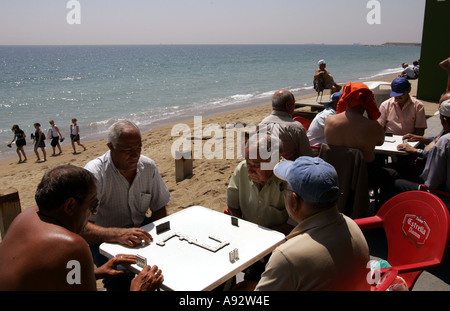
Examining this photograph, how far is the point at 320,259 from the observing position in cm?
166

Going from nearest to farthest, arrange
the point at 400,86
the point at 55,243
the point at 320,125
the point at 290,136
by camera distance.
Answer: the point at 55,243, the point at 290,136, the point at 400,86, the point at 320,125

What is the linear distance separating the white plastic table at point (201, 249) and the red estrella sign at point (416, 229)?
0.93 m

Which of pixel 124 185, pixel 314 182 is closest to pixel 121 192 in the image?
pixel 124 185

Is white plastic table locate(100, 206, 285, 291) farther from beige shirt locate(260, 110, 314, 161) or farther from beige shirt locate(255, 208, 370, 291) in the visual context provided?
beige shirt locate(260, 110, 314, 161)

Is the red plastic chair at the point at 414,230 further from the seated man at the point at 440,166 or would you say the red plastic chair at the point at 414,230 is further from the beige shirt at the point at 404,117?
the beige shirt at the point at 404,117

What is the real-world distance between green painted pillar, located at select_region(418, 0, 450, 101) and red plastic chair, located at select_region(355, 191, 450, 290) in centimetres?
1070

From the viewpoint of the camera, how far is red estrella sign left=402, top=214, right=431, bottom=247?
2451mm

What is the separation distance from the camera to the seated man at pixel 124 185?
295 cm

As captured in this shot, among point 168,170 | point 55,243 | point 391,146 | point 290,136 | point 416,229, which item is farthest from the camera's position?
point 168,170

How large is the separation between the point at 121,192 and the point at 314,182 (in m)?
1.88

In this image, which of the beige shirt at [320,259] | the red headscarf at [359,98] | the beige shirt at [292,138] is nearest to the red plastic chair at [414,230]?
the beige shirt at [320,259]

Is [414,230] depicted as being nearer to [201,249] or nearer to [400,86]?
[201,249]

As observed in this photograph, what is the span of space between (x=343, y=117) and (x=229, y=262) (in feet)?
7.56

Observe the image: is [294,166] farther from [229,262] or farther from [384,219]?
[384,219]
